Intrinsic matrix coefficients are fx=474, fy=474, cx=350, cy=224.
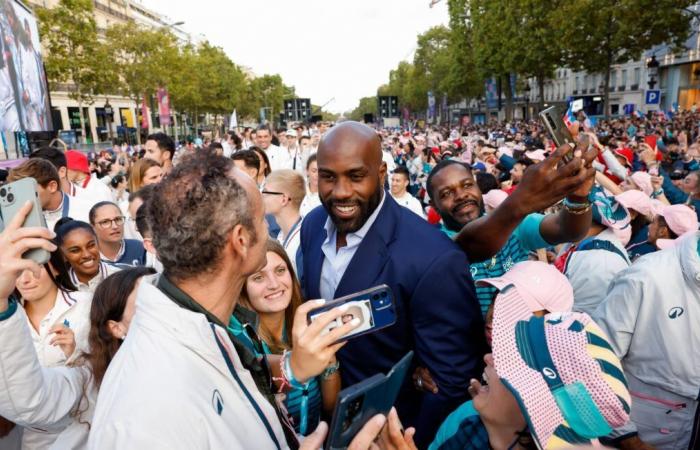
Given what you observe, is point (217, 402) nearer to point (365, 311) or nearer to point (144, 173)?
point (365, 311)

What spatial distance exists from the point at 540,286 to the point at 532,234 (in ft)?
2.46

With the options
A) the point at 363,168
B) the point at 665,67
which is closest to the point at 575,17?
the point at 363,168

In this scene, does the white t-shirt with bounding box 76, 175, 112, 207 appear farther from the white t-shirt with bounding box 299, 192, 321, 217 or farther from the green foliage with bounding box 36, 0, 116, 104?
the green foliage with bounding box 36, 0, 116, 104

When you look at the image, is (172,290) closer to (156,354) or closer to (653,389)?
(156,354)

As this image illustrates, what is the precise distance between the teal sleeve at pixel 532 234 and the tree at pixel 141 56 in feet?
103

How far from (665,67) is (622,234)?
5529cm

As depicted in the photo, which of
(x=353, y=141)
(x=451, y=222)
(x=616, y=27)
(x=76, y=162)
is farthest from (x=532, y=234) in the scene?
(x=616, y=27)

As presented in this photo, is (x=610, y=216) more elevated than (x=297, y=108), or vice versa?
(x=297, y=108)

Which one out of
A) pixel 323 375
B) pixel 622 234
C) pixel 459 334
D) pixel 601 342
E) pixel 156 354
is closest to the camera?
pixel 156 354

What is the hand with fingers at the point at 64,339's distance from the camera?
8.12 feet

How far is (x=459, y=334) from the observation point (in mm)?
2072

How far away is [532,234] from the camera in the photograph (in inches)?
112

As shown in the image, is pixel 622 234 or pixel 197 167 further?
pixel 622 234

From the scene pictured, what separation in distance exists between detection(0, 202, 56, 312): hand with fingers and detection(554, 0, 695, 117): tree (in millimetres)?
23983
